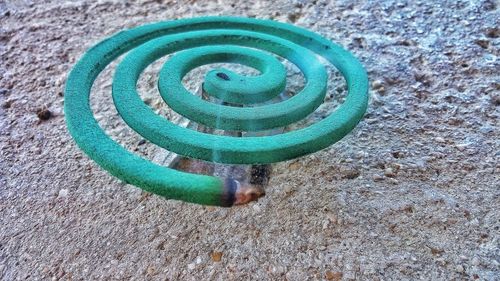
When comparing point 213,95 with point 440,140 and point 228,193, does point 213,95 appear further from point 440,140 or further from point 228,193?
point 440,140

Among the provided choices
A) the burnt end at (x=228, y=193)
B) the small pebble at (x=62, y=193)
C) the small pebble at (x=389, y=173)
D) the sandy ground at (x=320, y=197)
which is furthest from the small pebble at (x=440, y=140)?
the small pebble at (x=62, y=193)

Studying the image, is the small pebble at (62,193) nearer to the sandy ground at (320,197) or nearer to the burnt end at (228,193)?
the sandy ground at (320,197)

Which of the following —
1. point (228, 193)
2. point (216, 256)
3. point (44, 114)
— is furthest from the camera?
point (44, 114)

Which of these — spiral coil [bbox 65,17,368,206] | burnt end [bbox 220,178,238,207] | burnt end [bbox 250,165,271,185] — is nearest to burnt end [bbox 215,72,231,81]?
spiral coil [bbox 65,17,368,206]

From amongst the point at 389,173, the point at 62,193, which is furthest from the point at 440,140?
the point at 62,193

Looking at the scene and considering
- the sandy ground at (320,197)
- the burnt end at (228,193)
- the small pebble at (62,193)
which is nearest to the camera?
the burnt end at (228,193)
